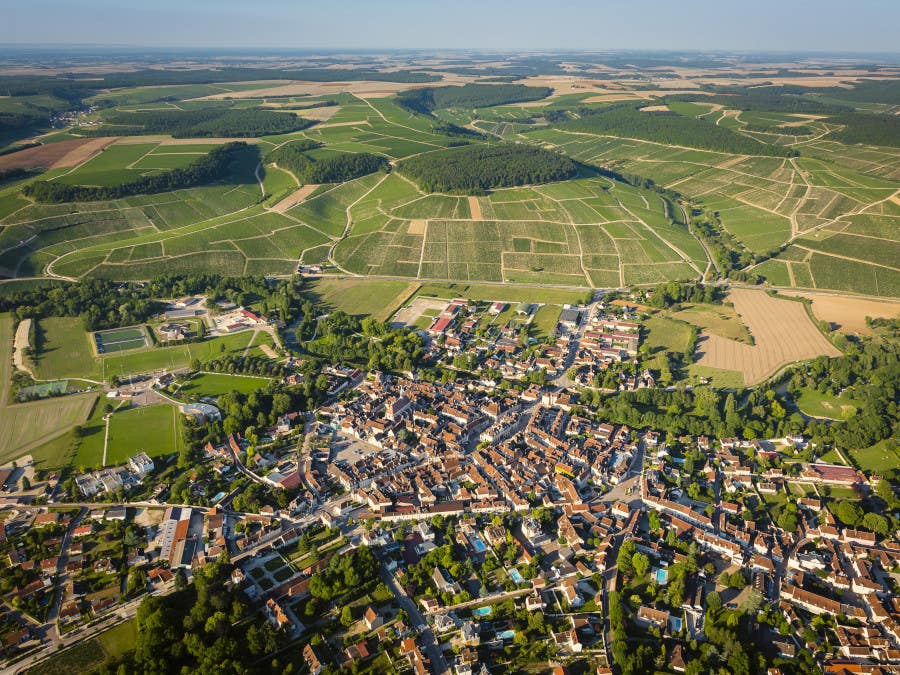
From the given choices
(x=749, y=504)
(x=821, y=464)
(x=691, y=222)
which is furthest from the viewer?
(x=691, y=222)

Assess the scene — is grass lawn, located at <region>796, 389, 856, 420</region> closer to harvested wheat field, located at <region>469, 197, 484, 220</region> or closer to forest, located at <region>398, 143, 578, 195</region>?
harvested wheat field, located at <region>469, 197, 484, 220</region>

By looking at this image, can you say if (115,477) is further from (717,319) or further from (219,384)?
(717,319)

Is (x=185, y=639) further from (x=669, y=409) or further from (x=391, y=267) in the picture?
(x=391, y=267)

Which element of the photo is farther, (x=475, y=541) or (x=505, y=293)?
(x=505, y=293)

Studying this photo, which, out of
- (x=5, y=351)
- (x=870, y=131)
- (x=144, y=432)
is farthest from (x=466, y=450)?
(x=870, y=131)

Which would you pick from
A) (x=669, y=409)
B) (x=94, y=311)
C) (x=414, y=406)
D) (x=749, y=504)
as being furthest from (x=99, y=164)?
(x=749, y=504)
